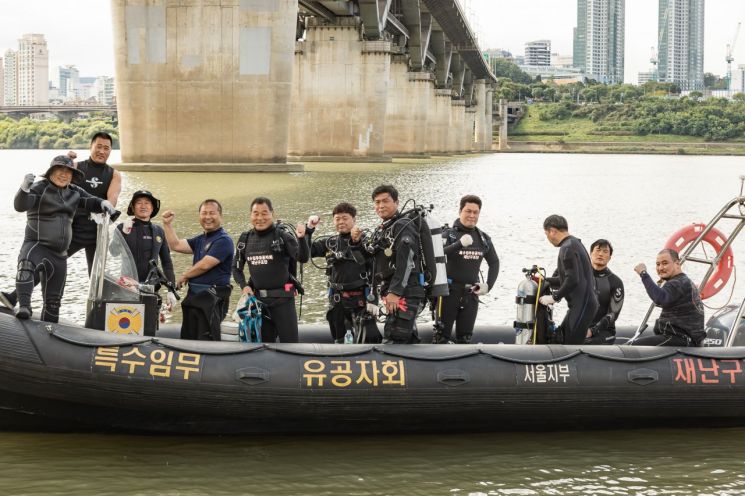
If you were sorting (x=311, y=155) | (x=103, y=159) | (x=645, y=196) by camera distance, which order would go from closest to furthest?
1. (x=103, y=159)
2. (x=645, y=196)
3. (x=311, y=155)

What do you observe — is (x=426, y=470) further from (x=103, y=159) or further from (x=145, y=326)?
(x=103, y=159)

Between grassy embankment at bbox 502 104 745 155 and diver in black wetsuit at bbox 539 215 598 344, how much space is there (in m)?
111

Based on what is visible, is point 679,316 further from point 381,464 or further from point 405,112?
point 405,112

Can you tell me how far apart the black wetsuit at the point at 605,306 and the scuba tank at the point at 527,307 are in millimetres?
477

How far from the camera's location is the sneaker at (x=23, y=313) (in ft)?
21.8

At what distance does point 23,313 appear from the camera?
262 inches

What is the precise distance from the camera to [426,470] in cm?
645

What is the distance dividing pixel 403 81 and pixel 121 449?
2612 inches

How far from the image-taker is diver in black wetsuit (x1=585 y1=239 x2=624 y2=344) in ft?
25.4

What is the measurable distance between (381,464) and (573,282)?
192 cm

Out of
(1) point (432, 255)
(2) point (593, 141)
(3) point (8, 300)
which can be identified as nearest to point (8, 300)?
(3) point (8, 300)

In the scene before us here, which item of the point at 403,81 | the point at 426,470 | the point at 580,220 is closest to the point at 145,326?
the point at 426,470

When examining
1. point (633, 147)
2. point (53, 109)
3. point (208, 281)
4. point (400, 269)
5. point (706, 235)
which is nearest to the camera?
point (400, 269)

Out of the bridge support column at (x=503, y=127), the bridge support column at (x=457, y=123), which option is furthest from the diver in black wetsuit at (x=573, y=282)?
the bridge support column at (x=503, y=127)
